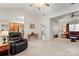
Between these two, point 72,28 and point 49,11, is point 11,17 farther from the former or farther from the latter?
point 72,28

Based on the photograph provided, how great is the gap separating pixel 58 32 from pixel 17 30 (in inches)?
265

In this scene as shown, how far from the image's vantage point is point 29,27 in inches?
333

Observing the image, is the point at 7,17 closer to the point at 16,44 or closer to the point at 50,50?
the point at 16,44

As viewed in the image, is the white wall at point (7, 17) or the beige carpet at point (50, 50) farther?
the white wall at point (7, 17)

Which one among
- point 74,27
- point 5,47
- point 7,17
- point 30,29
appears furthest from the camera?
point 74,27

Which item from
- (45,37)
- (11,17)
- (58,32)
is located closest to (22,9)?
(11,17)

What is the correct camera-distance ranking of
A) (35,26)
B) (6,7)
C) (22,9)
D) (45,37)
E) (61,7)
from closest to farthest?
1. (6,7)
2. (22,9)
3. (61,7)
4. (35,26)
5. (45,37)

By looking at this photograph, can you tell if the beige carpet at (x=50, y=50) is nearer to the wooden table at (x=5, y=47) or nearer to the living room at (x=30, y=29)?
the living room at (x=30, y=29)

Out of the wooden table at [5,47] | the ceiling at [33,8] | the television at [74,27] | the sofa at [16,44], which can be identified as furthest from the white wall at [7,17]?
the television at [74,27]

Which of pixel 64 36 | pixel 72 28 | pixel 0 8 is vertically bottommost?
pixel 64 36

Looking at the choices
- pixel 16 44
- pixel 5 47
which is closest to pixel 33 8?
pixel 16 44

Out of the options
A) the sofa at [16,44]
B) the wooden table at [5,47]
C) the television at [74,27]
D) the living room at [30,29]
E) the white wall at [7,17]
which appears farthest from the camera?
the television at [74,27]

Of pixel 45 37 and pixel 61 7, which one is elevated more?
pixel 61 7

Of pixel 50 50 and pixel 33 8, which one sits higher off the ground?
pixel 33 8
